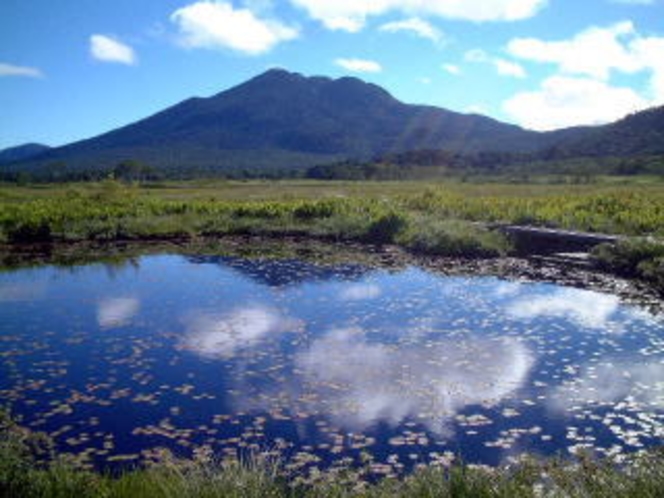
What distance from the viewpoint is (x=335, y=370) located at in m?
13.9

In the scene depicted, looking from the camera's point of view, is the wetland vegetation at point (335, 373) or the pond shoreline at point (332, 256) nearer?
the wetland vegetation at point (335, 373)

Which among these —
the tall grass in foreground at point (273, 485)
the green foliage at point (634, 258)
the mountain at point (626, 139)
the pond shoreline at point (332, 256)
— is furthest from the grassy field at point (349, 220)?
the mountain at point (626, 139)

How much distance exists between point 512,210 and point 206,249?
17261 millimetres

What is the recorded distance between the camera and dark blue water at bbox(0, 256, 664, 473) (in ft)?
34.4

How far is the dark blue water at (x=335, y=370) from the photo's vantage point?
412 inches

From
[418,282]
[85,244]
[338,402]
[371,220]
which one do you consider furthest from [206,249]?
[338,402]

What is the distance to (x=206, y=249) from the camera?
3341 centimetres

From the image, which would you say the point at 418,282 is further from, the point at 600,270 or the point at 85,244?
the point at 85,244

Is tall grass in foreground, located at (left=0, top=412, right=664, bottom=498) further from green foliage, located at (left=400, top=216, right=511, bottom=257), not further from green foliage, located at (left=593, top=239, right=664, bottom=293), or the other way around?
green foliage, located at (left=400, top=216, right=511, bottom=257)

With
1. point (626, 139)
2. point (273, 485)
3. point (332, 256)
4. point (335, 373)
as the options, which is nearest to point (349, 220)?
point (332, 256)

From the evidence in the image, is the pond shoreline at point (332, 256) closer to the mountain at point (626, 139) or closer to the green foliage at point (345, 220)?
the green foliage at point (345, 220)

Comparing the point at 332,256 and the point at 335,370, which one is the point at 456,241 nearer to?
the point at 332,256

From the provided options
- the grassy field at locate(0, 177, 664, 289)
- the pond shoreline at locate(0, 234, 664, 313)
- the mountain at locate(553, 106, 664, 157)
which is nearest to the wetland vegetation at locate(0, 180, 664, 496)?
the pond shoreline at locate(0, 234, 664, 313)

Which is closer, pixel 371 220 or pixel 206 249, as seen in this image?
pixel 206 249
